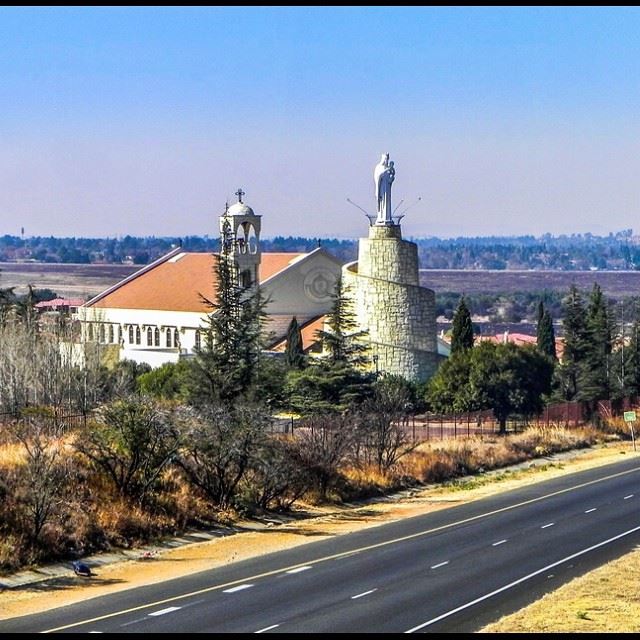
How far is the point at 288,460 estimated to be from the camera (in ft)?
130

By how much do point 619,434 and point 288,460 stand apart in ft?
99.1

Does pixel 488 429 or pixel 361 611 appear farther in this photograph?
pixel 488 429

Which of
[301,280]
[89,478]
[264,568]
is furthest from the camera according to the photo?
[301,280]

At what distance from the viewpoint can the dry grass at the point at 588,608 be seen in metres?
22.3

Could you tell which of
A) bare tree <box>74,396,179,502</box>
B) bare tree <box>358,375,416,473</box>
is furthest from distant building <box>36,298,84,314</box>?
bare tree <box>74,396,179,502</box>

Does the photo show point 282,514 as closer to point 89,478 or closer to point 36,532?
point 89,478

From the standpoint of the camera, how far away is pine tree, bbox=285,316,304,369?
62.8m

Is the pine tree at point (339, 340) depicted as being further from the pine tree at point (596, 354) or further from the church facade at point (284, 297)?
the pine tree at point (596, 354)

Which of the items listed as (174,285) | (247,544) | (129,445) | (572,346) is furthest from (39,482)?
(174,285)

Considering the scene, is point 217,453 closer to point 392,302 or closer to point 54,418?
point 54,418

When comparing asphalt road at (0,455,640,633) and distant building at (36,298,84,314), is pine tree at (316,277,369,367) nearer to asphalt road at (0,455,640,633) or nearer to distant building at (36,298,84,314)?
asphalt road at (0,455,640,633)

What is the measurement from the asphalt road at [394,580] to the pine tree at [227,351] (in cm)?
989

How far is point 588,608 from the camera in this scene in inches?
946

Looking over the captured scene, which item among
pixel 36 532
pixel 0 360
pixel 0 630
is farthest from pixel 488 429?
pixel 0 630
